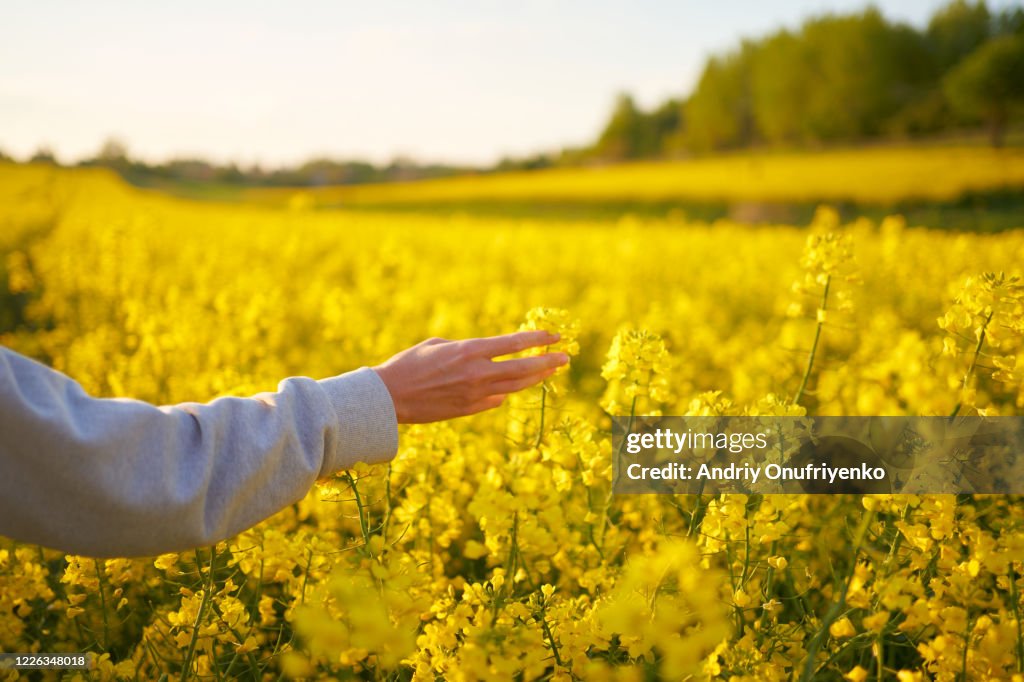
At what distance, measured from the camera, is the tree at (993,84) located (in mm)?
25812

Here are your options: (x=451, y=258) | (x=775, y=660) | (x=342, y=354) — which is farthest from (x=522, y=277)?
(x=775, y=660)

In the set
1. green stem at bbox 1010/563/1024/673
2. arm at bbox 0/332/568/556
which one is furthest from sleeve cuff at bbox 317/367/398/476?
green stem at bbox 1010/563/1024/673

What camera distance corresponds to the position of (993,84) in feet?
86.5

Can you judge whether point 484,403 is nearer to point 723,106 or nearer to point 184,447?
point 184,447

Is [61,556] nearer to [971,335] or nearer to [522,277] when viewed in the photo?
[971,335]

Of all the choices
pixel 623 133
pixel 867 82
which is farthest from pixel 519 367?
pixel 623 133

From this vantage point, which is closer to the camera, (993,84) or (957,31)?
(993,84)

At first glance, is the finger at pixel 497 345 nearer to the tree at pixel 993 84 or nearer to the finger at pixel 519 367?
the finger at pixel 519 367

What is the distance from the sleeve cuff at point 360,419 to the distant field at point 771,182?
727 inches

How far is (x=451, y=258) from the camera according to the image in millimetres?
9109

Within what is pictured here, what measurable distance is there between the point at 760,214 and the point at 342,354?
67.8ft

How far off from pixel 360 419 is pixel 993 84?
3279cm

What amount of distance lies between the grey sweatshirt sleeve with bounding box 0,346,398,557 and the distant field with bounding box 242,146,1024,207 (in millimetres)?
18563

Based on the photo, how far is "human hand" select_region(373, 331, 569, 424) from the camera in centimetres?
131
